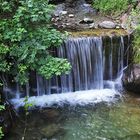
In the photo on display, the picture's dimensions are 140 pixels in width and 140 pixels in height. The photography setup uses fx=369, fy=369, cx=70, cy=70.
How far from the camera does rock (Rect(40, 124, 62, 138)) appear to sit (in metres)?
7.68

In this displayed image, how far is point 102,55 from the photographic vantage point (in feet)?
33.0

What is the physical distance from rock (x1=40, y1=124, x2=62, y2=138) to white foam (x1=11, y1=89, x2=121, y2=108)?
1037mm

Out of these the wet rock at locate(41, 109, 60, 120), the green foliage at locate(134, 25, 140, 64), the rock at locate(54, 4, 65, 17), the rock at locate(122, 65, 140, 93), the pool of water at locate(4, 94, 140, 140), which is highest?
the rock at locate(54, 4, 65, 17)

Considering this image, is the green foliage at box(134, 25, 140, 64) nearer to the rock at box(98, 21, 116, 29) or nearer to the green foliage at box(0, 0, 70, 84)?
the rock at box(98, 21, 116, 29)

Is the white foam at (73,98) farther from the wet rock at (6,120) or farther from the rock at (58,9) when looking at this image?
the rock at (58,9)

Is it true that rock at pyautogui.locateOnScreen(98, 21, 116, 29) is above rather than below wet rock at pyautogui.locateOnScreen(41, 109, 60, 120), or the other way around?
above

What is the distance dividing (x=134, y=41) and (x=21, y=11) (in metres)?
3.89

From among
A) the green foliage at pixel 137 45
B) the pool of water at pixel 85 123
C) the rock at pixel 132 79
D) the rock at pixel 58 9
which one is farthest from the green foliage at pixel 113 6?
the pool of water at pixel 85 123

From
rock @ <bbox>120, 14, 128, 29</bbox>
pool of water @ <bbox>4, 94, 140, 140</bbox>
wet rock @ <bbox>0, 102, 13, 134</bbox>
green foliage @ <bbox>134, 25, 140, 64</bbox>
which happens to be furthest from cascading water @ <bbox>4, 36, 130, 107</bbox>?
wet rock @ <bbox>0, 102, 13, 134</bbox>

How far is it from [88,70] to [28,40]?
302 cm

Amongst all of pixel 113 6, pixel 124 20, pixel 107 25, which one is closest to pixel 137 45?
pixel 107 25

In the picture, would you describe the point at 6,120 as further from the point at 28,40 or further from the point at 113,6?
the point at 113,6

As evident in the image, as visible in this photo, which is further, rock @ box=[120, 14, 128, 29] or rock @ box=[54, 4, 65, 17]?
rock @ box=[54, 4, 65, 17]

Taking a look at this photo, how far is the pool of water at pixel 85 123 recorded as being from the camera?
25.2ft
